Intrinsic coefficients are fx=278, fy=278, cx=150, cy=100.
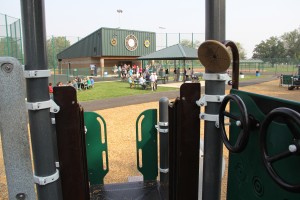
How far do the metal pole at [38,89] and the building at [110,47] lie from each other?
31.5 metres

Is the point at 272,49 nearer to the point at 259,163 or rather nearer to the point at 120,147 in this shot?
the point at 120,147

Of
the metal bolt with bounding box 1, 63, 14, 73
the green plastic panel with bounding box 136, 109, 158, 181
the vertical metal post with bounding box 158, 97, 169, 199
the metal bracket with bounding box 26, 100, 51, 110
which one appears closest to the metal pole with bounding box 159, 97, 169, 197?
the vertical metal post with bounding box 158, 97, 169, 199

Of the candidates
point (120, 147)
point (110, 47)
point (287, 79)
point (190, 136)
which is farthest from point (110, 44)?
point (190, 136)

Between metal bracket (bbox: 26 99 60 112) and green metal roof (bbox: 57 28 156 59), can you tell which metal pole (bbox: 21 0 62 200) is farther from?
green metal roof (bbox: 57 28 156 59)

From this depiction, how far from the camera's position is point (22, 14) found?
1672 mm

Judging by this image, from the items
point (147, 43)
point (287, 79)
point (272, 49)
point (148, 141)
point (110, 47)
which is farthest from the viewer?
point (272, 49)

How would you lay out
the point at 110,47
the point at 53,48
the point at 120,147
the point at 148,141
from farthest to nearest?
the point at 110,47 → the point at 53,48 → the point at 120,147 → the point at 148,141

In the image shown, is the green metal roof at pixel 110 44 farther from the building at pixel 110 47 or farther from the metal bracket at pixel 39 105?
the metal bracket at pixel 39 105

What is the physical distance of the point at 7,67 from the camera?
1368 millimetres

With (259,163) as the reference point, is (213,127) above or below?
above

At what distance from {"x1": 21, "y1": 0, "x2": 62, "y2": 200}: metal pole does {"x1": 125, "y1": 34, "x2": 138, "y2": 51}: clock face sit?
35959 millimetres

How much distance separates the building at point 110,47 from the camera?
35219 millimetres

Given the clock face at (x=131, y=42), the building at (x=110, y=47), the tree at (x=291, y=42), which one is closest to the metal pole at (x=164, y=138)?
the building at (x=110, y=47)

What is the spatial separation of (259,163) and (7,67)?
4.75 feet
